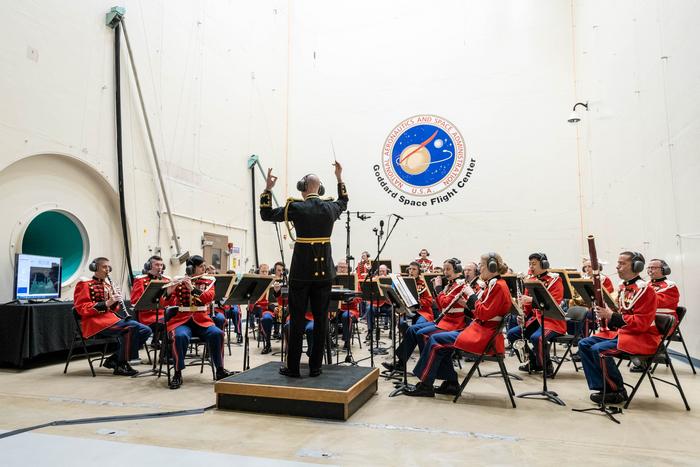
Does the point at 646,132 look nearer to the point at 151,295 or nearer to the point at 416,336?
the point at 416,336

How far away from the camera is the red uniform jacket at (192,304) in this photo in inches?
214

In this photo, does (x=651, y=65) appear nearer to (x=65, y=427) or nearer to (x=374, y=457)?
(x=374, y=457)

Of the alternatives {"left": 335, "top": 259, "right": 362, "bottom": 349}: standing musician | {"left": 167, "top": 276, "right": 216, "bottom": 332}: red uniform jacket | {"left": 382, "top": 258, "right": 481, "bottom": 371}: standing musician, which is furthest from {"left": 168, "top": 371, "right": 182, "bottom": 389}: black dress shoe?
{"left": 382, "top": 258, "right": 481, "bottom": 371}: standing musician

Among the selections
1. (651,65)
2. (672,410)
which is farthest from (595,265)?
(651,65)

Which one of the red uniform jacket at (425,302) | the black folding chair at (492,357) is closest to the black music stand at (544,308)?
the black folding chair at (492,357)

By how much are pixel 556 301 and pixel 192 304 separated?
455 cm

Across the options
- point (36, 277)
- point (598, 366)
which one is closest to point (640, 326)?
point (598, 366)

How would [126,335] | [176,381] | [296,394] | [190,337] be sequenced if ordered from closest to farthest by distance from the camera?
[296,394] → [176,381] → [190,337] → [126,335]

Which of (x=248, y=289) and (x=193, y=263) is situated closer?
(x=248, y=289)

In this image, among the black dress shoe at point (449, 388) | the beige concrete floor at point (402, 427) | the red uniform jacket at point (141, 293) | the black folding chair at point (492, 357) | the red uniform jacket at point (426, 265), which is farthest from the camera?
the red uniform jacket at point (426, 265)

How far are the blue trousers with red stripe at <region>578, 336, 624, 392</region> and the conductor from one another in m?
2.66

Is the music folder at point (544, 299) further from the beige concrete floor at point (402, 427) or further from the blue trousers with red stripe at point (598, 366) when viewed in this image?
the beige concrete floor at point (402, 427)

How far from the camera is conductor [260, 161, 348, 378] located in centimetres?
418

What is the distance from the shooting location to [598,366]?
181 inches
